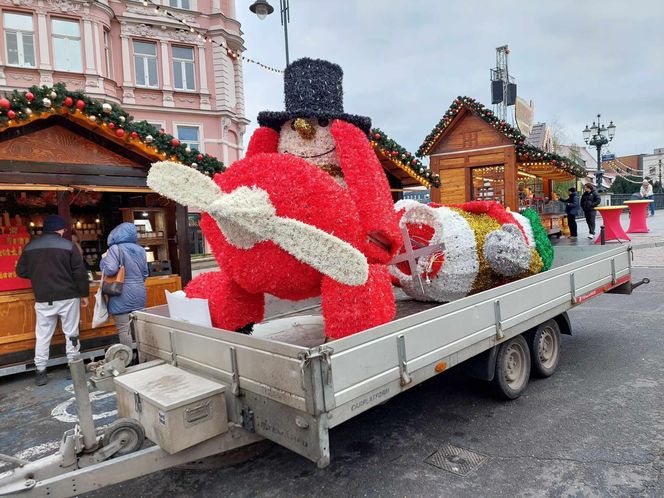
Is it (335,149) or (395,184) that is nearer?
(335,149)

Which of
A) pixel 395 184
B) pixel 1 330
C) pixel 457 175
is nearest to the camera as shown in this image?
pixel 1 330

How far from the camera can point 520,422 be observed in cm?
372

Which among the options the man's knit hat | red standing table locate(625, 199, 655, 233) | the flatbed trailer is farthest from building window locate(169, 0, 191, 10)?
the flatbed trailer

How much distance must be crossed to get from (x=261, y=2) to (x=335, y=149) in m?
6.30

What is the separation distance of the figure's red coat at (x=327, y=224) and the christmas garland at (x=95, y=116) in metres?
3.21

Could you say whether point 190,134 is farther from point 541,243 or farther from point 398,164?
point 541,243

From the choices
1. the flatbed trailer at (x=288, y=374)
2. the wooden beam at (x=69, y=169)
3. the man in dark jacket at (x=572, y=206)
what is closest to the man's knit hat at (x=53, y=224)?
the wooden beam at (x=69, y=169)

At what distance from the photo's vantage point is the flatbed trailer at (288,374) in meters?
2.32

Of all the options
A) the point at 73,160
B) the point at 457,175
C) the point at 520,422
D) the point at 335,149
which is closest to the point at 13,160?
the point at 73,160

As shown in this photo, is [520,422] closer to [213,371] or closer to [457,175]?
[213,371]

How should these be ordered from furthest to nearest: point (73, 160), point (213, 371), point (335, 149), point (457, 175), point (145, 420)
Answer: point (457, 175) → point (73, 160) → point (335, 149) → point (213, 371) → point (145, 420)

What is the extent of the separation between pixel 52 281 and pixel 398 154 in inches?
170

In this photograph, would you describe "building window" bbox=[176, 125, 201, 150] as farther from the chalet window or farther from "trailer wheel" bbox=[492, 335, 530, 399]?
"trailer wheel" bbox=[492, 335, 530, 399]

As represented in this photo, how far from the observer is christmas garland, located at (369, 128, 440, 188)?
17.7 feet
